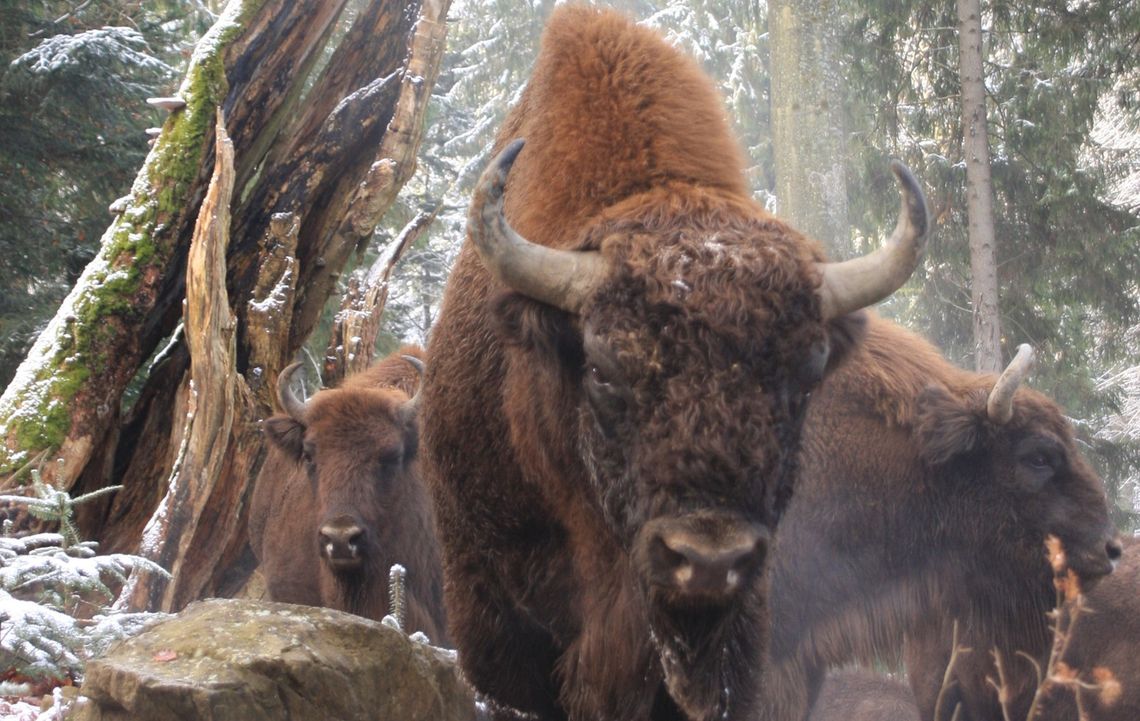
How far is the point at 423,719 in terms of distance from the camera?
13.0 ft

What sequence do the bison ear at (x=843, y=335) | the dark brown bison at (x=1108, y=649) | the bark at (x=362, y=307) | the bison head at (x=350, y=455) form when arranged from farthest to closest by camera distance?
the bark at (x=362, y=307) < the bison head at (x=350, y=455) < the dark brown bison at (x=1108, y=649) < the bison ear at (x=843, y=335)

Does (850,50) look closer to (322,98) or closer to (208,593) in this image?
(322,98)

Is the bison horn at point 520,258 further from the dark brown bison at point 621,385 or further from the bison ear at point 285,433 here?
the bison ear at point 285,433

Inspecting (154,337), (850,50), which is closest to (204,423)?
(154,337)

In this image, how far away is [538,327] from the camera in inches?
145

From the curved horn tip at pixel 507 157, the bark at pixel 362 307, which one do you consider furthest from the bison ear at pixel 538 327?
the bark at pixel 362 307

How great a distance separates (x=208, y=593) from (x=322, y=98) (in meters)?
3.63

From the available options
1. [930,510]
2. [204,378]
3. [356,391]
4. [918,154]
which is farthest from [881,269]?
[918,154]

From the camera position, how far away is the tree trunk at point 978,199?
10531 mm

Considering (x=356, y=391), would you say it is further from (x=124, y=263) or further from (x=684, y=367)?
(x=684, y=367)

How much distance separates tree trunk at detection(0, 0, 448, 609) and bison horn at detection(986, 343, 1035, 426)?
433cm

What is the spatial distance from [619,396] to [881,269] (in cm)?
98

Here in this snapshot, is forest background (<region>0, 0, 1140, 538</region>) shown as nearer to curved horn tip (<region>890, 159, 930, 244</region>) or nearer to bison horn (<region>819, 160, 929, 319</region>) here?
bison horn (<region>819, 160, 929, 319</region>)

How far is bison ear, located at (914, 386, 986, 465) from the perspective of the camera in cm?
610
